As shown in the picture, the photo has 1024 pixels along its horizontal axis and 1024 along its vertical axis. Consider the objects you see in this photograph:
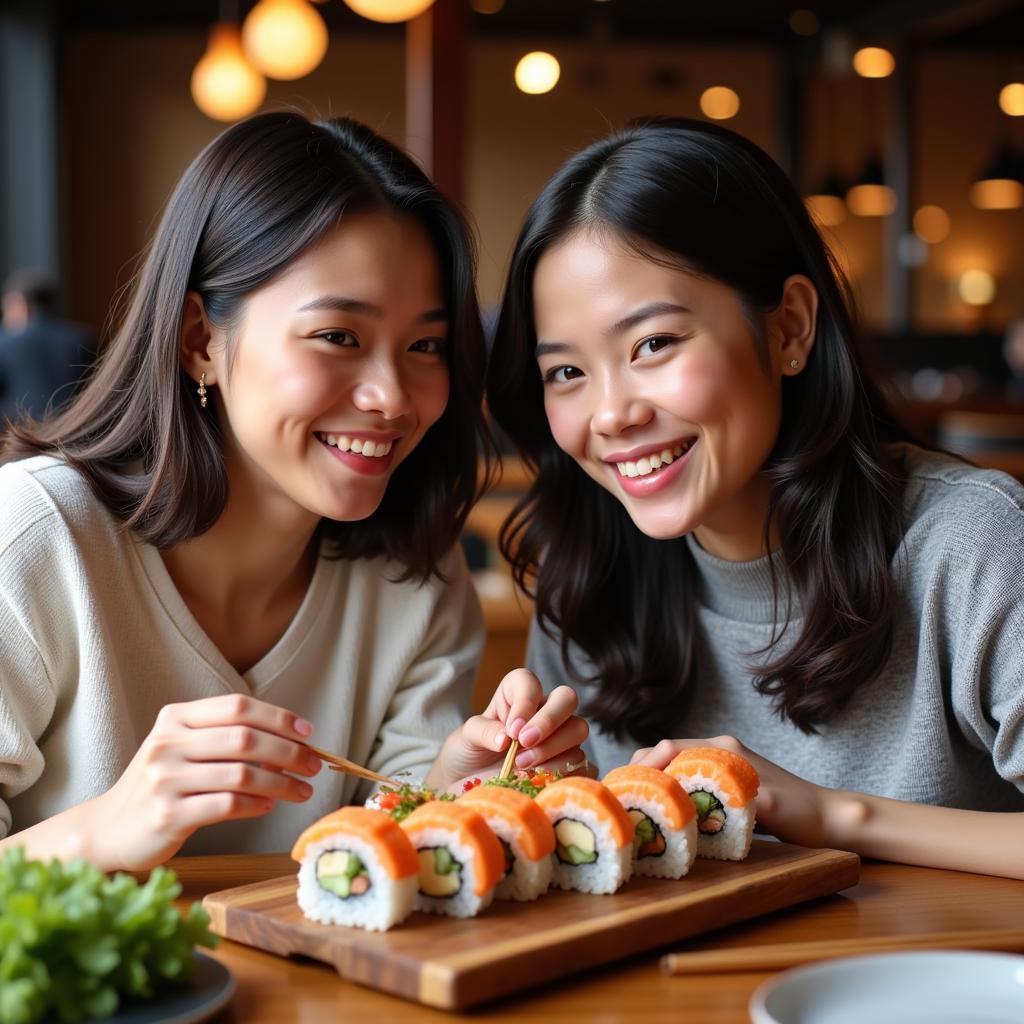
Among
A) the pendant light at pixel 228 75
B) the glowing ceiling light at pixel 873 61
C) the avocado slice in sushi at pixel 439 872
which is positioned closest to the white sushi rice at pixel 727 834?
the avocado slice in sushi at pixel 439 872

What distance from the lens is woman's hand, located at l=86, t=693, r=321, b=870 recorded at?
132cm

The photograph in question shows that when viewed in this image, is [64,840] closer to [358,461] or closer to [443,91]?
[358,461]

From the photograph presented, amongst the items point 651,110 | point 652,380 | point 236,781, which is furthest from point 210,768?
point 651,110

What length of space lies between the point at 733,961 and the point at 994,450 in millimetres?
5553

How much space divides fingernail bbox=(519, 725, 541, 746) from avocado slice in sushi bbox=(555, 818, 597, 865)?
27cm

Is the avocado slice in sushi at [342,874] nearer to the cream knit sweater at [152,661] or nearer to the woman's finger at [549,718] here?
the woman's finger at [549,718]

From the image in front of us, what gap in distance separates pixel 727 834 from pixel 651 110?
11435mm

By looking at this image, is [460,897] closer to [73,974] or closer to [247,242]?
[73,974]

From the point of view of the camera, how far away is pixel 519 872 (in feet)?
4.18

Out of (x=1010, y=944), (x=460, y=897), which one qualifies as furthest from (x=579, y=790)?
(x=1010, y=944)

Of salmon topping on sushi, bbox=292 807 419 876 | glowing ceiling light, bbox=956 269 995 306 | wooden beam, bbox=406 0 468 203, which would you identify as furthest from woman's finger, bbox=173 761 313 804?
glowing ceiling light, bbox=956 269 995 306

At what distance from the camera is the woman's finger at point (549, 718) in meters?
1.60

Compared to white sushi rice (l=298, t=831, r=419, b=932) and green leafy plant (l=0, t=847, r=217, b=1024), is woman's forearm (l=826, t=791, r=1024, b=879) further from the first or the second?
green leafy plant (l=0, t=847, r=217, b=1024)

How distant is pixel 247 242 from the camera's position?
177 centimetres
